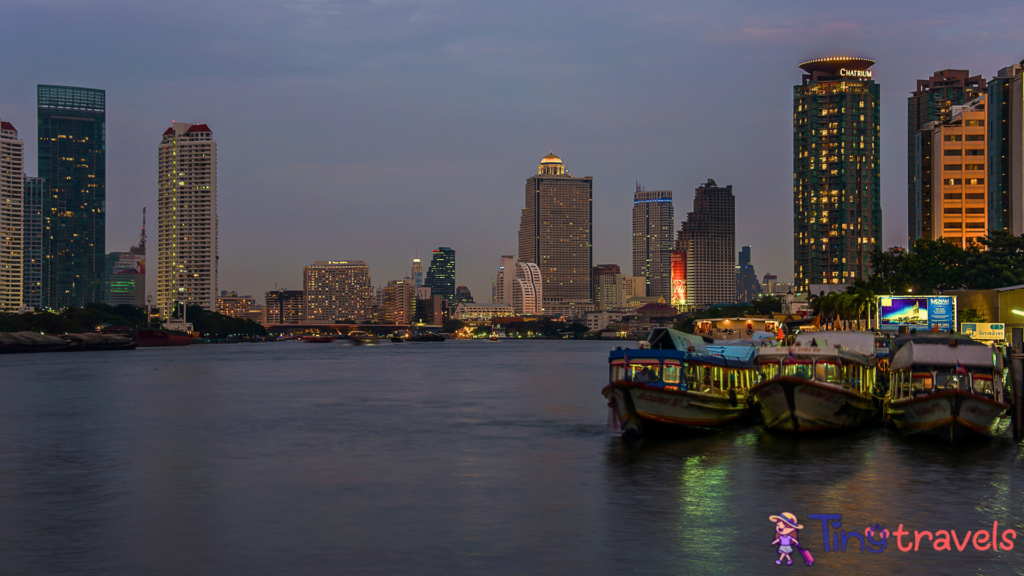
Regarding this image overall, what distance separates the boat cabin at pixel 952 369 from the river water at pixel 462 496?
9.45ft

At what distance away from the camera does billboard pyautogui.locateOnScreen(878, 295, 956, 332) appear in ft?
248

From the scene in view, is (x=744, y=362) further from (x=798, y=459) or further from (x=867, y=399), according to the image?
(x=798, y=459)

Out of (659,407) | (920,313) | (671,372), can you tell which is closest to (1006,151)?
(920,313)

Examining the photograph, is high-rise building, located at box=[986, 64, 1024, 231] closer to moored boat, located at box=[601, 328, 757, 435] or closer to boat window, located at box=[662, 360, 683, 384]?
moored boat, located at box=[601, 328, 757, 435]

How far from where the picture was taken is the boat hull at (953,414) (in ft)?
142

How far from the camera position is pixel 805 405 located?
155ft

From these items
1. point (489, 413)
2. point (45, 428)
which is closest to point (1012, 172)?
point (489, 413)

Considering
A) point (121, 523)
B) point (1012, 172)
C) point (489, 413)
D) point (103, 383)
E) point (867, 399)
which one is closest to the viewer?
point (121, 523)

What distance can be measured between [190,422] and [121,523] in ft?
110

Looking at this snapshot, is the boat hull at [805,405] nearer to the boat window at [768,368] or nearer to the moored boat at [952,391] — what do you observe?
the boat window at [768,368]

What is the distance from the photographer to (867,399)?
5053 cm

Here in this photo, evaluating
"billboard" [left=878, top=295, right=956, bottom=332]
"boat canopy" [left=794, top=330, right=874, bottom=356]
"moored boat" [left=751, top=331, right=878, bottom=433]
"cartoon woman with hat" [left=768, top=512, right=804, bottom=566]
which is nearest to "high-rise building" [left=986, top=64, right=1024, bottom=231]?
"billboard" [left=878, top=295, right=956, bottom=332]

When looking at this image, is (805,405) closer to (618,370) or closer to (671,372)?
(671,372)

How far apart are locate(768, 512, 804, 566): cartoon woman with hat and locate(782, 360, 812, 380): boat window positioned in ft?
52.3
